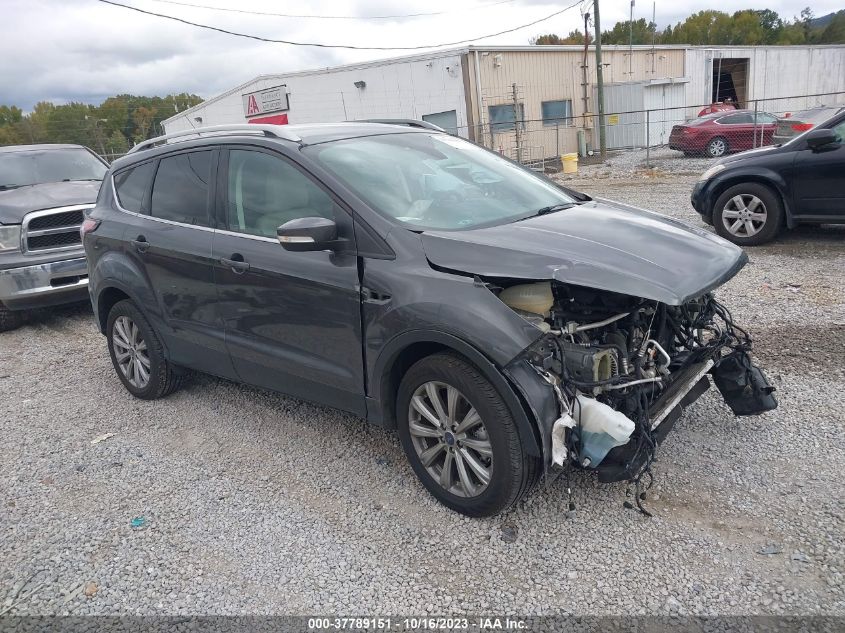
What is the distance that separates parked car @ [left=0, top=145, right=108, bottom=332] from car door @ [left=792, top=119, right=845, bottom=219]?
7986 millimetres

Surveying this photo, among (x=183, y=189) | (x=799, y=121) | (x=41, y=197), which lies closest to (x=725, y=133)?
(x=799, y=121)

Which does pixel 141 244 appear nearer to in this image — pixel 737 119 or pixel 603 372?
pixel 603 372

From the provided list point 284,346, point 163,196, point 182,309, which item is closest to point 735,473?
point 284,346

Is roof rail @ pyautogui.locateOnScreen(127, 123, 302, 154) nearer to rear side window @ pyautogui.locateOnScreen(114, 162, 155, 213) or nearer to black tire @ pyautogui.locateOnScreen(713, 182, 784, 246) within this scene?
rear side window @ pyautogui.locateOnScreen(114, 162, 155, 213)

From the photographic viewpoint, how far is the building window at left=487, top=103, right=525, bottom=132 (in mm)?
25031

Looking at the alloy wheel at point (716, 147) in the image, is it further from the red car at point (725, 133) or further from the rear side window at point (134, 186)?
the rear side window at point (134, 186)

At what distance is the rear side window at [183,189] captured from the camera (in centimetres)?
419

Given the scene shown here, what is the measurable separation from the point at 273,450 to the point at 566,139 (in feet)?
85.1

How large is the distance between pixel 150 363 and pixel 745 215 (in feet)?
22.2

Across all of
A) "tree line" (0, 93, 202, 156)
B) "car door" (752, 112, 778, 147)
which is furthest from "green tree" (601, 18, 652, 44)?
"car door" (752, 112, 778, 147)

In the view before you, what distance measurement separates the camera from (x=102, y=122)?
73812 millimetres

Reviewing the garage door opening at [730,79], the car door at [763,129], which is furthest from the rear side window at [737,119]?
the garage door opening at [730,79]

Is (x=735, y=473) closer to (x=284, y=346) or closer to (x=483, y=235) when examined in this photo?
(x=483, y=235)

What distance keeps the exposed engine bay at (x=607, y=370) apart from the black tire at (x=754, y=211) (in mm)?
5050
